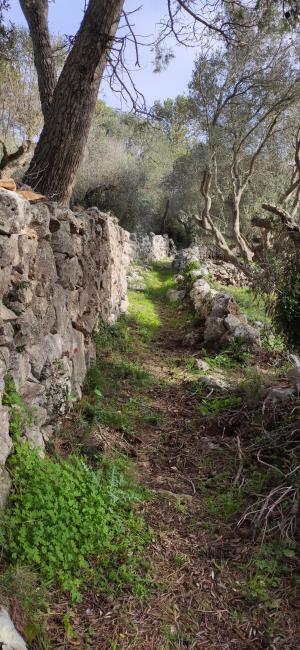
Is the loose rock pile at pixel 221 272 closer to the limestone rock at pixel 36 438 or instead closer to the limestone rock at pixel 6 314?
the limestone rock at pixel 36 438

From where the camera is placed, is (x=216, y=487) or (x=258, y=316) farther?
(x=258, y=316)

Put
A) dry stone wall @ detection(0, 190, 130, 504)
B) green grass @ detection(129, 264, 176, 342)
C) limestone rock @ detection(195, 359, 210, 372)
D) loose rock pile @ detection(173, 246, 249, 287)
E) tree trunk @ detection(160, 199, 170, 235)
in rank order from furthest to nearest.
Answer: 1. tree trunk @ detection(160, 199, 170, 235)
2. loose rock pile @ detection(173, 246, 249, 287)
3. green grass @ detection(129, 264, 176, 342)
4. limestone rock @ detection(195, 359, 210, 372)
5. dry stone wall @ detection(0, 190, 130, 504)

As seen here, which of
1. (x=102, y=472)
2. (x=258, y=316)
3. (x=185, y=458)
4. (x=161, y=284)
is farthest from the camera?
(x=161, y=284)

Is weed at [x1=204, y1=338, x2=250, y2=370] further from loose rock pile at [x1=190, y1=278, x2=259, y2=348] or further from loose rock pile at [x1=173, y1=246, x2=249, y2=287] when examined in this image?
loose rock pile at [x1=173, y1=246, x2=249, y2=287]

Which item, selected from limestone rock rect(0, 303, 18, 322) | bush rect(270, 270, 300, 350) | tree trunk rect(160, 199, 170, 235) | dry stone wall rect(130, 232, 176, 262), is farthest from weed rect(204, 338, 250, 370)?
tree trunk rect(160, 199, 170, 235)

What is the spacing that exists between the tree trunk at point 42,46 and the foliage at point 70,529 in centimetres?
572

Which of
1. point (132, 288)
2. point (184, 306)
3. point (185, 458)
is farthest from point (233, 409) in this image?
point (132, 288)

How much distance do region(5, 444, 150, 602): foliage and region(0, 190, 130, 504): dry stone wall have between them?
15 centimetres

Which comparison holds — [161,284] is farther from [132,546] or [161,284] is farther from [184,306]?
[132,546]

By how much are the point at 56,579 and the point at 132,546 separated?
0.62m

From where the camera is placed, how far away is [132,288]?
Result: 1360 cm

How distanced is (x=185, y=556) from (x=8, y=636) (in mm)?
1415

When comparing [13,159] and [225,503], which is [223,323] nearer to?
[13,159]

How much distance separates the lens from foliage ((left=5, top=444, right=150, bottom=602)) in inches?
107
